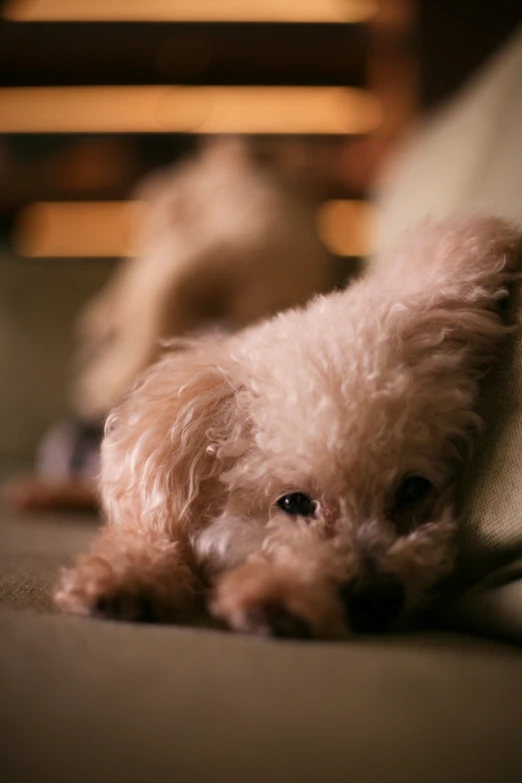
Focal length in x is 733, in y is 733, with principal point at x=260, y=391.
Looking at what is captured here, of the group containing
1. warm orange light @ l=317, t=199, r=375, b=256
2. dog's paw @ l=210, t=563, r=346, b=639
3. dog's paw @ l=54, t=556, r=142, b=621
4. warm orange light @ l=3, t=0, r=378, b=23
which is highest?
warm orange light @ l=3, t=0, r=378, b=23

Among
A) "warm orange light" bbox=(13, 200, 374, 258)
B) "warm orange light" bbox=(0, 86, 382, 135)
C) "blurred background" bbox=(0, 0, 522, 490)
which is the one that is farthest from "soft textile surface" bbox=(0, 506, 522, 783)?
"warm orange light" bbox=(0, 86, 382, 135)

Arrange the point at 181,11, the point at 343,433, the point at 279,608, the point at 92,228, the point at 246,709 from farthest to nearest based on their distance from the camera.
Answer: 1. the point at 92,228
2. the point at 181,11
3. the point at 343,433
4. the point at 279,608
5. the point at 246,709

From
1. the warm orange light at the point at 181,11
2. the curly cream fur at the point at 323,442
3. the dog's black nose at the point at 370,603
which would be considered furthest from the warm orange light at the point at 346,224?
the dog's black nose at the point at 370,603

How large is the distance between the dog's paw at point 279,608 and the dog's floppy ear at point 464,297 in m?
0.29

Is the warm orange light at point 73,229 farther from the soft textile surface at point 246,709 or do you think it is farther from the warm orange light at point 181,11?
the soft textile surface at point 246,709

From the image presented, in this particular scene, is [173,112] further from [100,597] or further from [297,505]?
[100,597]

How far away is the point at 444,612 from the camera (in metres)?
0.72

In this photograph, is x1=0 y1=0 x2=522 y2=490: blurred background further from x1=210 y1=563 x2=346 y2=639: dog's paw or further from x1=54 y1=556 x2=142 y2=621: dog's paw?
x1=210 y1=563 x2=346 y2=639: dog's paw

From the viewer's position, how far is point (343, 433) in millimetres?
735

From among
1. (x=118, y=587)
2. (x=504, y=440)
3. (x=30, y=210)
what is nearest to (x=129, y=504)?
(x=118, y=587)

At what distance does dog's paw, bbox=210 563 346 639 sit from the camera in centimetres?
60

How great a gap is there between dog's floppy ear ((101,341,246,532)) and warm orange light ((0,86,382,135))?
2.27 meters

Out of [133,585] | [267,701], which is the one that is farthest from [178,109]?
[267,701]

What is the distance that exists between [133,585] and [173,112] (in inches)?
101
